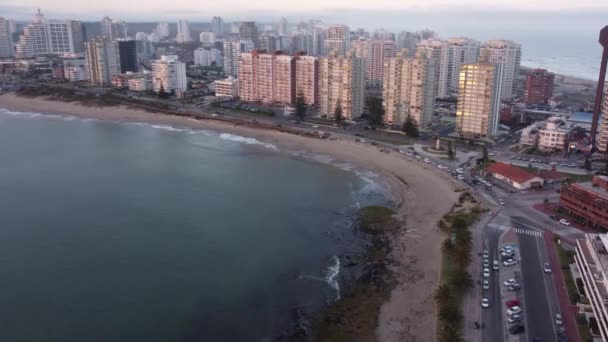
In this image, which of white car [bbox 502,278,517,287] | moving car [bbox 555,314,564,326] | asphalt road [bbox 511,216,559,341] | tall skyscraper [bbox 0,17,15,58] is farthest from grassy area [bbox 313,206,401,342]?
tall skyscraper [bbox 0,17,15,58]

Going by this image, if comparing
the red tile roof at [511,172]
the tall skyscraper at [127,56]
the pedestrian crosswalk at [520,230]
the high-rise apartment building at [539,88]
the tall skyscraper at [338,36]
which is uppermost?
the tall skyscraper at [338,36]

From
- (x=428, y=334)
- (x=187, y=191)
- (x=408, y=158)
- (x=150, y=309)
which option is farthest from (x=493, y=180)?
(x=150, y=309)

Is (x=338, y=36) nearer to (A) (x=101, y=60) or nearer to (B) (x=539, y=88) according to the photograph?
(A) (x=101, y=60)

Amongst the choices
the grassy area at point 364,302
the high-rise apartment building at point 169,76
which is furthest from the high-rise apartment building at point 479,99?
the high-rise apartment building at point 169,76

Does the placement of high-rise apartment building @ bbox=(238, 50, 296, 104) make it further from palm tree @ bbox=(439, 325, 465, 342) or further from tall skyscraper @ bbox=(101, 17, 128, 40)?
tall skyscraper @ bbox=(101, 17, 128, 40)

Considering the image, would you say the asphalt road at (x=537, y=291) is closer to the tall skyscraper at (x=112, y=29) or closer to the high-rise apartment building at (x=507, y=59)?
the high-rise apartment building at (x=507, y=59)

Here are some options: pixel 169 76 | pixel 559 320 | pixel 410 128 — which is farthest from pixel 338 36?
pixel 559 320
